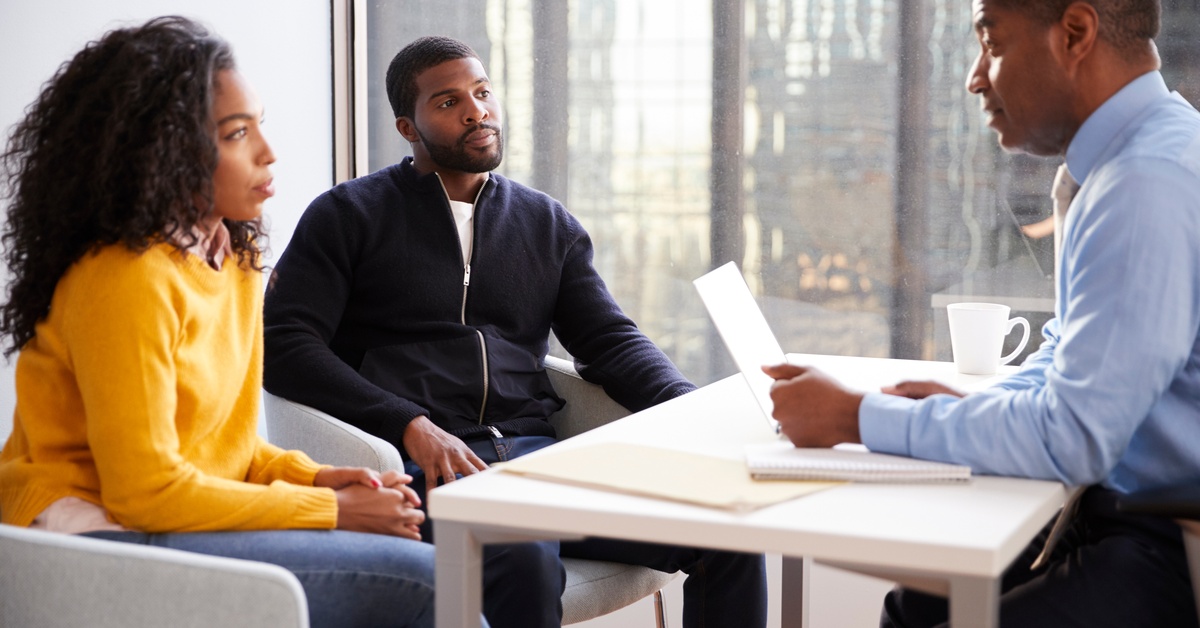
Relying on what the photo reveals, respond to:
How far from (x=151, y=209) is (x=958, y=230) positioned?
72.5 inches

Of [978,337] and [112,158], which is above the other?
[112,158]

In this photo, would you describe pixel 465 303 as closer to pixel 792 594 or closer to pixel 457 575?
pixel 792 594

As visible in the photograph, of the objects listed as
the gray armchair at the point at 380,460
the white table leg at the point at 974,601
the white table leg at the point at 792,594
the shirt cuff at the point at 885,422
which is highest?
the shirt cuff at the point at 885,422

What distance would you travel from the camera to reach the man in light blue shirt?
3.88ft

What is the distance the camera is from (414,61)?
2393 millimetres

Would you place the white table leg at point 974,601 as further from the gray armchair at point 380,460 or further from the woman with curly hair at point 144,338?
the gray armchair at point 380,460

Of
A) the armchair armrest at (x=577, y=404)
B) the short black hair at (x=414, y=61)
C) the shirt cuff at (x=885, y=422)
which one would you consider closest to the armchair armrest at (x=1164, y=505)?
the shirt cuff at (x=885, y=422)

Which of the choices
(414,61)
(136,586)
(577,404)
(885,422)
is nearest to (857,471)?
(885,422)

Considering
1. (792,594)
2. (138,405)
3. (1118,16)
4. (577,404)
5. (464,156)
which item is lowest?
(792,594)

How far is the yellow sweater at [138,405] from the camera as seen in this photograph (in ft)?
4.18

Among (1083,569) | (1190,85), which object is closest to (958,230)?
(1190,85)

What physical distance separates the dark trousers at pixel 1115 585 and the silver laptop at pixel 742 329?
1.19 ft

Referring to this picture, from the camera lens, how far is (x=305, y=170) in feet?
9.68

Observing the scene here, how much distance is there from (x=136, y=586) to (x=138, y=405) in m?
0.19
